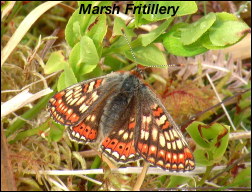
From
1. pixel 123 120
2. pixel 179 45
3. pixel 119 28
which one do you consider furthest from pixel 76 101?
pixel 179 45

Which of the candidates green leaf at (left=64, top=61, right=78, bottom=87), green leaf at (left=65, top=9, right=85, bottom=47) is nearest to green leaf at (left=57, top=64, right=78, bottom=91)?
green leaf at (left=64, top=61, right=78, bottom=87)

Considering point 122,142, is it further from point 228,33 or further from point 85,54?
point 228,33

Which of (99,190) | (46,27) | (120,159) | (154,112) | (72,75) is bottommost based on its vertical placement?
(99,190)

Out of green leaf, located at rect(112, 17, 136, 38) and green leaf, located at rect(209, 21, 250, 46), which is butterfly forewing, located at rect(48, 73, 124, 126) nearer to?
green leaf, located at rect(112, 17, 136, 38)

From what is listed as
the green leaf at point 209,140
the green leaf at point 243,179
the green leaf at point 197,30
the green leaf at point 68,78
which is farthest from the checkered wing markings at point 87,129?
the green leaf at point 243,179

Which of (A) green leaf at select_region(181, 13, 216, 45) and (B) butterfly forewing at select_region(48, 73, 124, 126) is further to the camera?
(B) butterfly forewing at select_region(48, 73, 124, 126)

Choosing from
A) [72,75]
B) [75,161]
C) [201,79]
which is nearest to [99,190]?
[75,161]

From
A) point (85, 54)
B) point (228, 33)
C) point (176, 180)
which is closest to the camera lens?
→ point (228, 33)

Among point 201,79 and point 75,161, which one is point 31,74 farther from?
point 201,79
